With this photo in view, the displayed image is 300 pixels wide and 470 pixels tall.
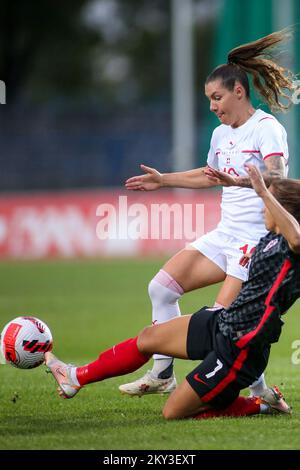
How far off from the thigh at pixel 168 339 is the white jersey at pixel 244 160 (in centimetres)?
102

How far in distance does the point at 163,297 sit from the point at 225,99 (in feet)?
4.70

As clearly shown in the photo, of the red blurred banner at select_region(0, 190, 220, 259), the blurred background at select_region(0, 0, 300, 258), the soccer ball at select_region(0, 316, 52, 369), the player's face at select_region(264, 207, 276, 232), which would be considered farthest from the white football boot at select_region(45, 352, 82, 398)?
the red blurred banner at select_region(0, 190, 220, 259)

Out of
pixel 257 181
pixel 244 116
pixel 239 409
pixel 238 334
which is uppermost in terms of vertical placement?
pixel 244 116

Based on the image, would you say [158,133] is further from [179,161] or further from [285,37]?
[285,37]

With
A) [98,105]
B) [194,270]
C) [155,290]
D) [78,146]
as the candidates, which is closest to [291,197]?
[194,270]

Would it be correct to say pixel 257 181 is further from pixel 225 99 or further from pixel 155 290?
pixel 155 290

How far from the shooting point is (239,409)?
22.1ft

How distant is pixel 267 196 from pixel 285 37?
6.43ft

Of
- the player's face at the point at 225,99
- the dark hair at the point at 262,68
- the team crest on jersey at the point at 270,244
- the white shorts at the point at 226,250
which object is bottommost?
the white shorts at the point at 226,250

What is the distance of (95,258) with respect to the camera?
76.3ft

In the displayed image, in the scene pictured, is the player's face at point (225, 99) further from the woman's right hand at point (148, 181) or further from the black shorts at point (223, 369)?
the black shorts at point (223, 369)

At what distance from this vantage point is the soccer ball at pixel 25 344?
7.20m

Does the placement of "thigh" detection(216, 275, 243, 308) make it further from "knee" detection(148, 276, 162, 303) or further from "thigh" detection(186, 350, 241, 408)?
"thigh" detection(186, 350, 241, 408)

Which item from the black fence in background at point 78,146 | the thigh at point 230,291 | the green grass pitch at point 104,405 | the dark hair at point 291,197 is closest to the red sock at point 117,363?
the green grass pitch at point 104,405
